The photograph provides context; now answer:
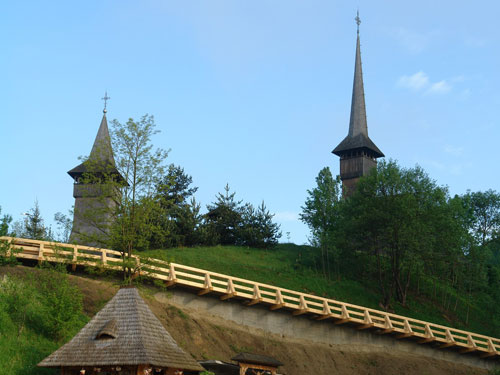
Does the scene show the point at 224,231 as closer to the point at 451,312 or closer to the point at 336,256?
the point at 336,256

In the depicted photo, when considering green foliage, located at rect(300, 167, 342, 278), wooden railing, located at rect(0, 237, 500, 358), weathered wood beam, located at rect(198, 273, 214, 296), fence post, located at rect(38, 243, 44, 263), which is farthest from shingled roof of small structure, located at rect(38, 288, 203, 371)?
green foliage, located at rect(300, 167, 342, 278)

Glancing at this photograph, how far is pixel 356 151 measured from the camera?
213ft

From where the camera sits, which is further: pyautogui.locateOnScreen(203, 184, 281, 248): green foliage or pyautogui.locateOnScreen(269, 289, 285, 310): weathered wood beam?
pyautogui.locateOnScreen(203, 184, 281, 248): green foliage

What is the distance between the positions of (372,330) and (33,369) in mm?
21010

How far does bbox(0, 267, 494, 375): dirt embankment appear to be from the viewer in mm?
26188

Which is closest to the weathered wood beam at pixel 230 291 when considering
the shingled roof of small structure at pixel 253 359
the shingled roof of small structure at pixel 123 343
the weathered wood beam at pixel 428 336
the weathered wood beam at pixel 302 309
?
the weathered wood beam at pixel 302 309

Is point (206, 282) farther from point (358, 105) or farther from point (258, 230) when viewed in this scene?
point (358, 105)

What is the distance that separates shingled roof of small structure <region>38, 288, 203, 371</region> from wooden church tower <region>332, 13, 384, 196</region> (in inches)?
1698

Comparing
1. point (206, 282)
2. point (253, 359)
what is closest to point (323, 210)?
point (206, 282)

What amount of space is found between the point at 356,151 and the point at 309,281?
24418 millimetres

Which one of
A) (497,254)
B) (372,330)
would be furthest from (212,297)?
(497,254)

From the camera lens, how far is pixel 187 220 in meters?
53.2

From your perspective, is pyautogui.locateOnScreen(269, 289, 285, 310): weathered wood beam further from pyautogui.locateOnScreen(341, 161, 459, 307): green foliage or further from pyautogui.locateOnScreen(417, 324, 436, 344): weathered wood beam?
pyautogui.locateOnScreen(341, 161, 459, 307): green foliage

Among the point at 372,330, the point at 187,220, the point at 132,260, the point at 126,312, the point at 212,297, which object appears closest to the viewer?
the point at 126,312
